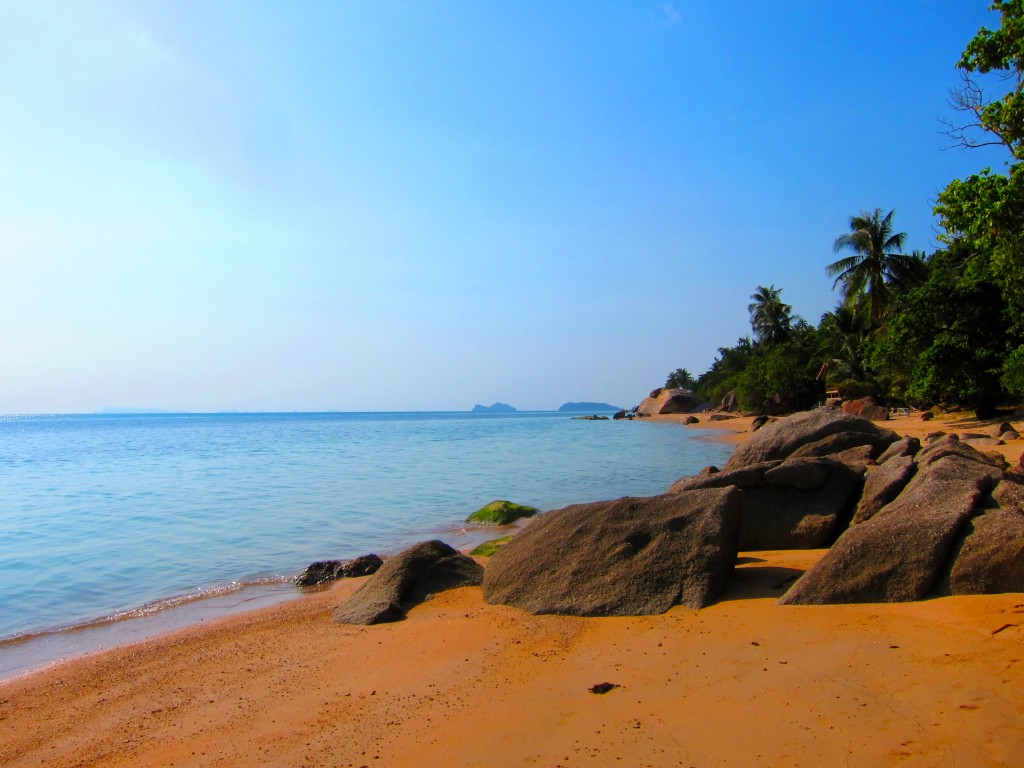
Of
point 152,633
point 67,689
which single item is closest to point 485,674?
point 67,689

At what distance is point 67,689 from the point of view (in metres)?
6.76

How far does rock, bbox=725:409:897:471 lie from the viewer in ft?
41.9

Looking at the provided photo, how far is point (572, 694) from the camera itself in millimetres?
5203

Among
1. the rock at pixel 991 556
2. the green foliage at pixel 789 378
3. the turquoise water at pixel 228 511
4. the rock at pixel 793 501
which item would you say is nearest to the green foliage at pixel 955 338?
the turquoise water at pixel 228 511

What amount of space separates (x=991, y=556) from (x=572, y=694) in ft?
13.7

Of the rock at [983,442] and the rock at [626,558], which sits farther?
the rock at [983,442]

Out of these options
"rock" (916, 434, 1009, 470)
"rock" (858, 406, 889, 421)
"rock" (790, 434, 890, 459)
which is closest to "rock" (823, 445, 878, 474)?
"rock" (790, 434, 890, 459)

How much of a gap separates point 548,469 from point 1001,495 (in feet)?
71.1

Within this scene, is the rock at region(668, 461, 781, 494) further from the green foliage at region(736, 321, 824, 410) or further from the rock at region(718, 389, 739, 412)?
the rock at region(718, 389, 739, 412)

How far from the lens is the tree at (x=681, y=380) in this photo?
114 meters

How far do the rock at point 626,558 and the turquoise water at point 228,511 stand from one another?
513 centimetres

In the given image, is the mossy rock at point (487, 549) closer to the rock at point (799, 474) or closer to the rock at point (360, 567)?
the rock at point (360, 567)

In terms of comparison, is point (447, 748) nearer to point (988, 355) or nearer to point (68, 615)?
point (68, 615)

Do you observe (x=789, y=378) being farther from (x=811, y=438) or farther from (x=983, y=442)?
(x=811, y=438)
